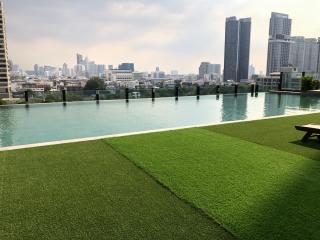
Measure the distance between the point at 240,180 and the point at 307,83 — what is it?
2037cm

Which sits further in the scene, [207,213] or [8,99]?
[8,99]

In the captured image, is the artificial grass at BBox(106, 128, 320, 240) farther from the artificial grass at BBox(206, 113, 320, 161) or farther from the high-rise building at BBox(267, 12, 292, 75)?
the high-rise building at BBox(267, 12, 292, 75)

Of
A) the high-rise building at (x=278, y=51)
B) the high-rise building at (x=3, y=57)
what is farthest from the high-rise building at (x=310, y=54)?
the high-rise building at (x=3, y=57)

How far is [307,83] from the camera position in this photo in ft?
69.2

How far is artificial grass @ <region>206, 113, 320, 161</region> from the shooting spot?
5621 mm

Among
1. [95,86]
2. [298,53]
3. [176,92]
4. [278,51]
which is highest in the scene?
[278,51]

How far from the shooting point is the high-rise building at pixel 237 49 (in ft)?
390

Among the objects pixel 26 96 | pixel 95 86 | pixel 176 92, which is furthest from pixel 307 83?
pixel 26 96

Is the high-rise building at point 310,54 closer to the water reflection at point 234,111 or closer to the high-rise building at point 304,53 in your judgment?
the high-rise building at point 304,53

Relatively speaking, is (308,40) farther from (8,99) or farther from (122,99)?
(8,99)

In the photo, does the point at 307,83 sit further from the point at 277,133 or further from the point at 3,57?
the point at 3,57

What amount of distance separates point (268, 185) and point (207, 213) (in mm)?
1234

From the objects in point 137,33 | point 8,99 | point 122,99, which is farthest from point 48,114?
point 137,33

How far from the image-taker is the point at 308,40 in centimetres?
8862
